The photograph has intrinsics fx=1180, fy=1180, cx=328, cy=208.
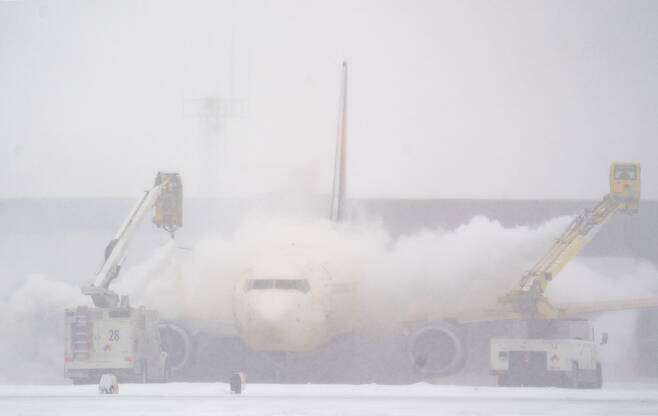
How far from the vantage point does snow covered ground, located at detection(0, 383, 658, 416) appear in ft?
111

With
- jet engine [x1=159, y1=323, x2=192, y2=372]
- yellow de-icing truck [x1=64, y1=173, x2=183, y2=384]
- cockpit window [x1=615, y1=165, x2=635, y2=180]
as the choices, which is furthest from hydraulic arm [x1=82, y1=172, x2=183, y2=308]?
cockpit window [x1=615, y1=165, x2=635, y2=180]

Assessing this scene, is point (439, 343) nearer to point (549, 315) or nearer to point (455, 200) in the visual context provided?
point (549, 315)

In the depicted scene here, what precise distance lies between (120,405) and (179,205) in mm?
22419

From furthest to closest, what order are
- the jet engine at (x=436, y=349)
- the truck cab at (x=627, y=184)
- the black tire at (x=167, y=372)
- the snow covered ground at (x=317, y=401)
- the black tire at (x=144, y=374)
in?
the jet engine at (x=436, y=349), the black tire at (x=167, y=372), the truck cab at (x=627, y=184), the black tire at (x=144, y=374), the snow covered ground at (x=317, y=401)

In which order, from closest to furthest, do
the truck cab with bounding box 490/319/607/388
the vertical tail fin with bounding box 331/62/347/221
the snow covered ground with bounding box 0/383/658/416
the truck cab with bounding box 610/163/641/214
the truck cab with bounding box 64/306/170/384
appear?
the snow covered ground with bounding box 0/383/658/416 < the truck cab with bounding box 64/306/170/384 < the truck cab with bounding box 490/319/607/388 < the truck cab with bounding box 610/163/641/214 < the vertical tail fin with bounding box 331/62/347/221

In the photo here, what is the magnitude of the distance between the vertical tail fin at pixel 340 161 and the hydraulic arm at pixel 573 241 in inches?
412

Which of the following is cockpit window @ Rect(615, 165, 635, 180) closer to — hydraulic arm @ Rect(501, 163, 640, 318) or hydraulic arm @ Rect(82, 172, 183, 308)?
hydraulic arm @ Rect(501, 163, 640, 318)

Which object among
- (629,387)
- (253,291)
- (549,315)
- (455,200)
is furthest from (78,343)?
(455,200)

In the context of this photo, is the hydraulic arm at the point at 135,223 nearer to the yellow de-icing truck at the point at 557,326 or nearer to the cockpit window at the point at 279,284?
the cockpit window at the point at 279,284

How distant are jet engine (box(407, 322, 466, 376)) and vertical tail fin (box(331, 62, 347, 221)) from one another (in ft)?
26.2

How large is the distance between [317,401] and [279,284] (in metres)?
12.6

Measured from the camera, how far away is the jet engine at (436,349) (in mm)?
55062

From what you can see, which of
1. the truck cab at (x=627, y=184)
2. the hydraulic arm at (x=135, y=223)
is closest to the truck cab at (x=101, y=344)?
the hydraulic arm at (x=135, y=223)

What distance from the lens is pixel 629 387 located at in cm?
5288
